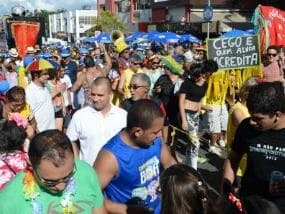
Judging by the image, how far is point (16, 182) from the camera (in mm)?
2766

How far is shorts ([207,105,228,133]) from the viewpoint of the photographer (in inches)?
356

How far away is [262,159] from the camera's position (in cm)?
343

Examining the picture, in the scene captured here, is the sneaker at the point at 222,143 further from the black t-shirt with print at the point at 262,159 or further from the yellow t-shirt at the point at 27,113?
the black t-shirt with print at the point at 262,159

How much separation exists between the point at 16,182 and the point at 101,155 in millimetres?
784

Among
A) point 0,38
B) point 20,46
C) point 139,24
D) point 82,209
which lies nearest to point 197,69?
point 82,209

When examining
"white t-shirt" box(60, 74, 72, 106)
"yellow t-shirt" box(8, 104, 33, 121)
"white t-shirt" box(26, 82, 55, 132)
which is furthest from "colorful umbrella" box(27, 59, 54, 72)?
"white t-shirt" box(60, 74, 72, 106)

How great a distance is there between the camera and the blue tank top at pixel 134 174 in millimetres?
3412

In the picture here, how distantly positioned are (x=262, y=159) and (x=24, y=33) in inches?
401

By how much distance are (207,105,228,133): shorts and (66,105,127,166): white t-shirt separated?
4.46 m

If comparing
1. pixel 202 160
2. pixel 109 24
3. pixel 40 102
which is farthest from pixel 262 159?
pixel 109 24

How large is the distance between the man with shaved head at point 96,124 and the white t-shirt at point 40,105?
2047mm

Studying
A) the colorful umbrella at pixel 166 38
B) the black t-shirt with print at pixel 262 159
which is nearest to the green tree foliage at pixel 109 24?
the colorful umbrella at pixel 166 38

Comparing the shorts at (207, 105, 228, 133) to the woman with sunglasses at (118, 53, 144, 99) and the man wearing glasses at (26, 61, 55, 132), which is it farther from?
the man wearing glasses at (26, 61, 55, 132)

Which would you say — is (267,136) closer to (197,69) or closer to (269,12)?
(197,69)
